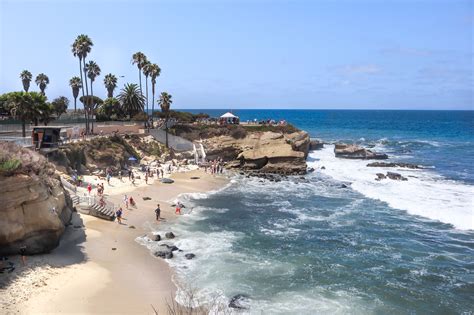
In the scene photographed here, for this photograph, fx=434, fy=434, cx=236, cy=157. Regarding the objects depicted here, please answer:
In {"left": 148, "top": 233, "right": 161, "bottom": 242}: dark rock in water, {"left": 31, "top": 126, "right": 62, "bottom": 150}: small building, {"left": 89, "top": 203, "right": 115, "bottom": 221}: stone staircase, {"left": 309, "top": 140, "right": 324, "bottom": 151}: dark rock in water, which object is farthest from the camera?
{"left": 309, "top": 140, "right": 324, "bottom": 151}: dark rock in water

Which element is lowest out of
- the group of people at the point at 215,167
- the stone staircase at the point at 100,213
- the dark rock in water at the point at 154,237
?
the dark rock in water at the point at 154,237

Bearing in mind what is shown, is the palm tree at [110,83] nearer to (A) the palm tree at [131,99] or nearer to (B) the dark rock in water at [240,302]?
(A) the palm tree at [131,99]

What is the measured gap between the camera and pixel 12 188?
23.8 meters

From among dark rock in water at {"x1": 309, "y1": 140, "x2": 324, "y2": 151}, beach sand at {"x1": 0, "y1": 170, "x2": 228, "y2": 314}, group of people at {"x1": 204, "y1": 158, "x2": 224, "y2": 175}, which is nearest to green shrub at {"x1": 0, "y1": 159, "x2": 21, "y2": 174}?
beach sand at {"x1": 0, "y1": 170, "x2": 228, "y2": 314}

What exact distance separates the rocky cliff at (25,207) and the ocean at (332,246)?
6571 mm

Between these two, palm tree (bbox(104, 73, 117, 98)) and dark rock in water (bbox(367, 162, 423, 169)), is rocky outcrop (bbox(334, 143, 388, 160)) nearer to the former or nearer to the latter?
dark rock in water (bbox(367, 162, 423, 169))

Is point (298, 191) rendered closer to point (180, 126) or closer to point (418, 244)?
point (418, 244)

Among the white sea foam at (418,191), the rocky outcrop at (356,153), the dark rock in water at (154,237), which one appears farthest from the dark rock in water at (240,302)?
the rocky outcrop at (356,153)

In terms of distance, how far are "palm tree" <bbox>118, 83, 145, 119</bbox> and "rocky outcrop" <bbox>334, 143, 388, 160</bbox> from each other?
3798 cm

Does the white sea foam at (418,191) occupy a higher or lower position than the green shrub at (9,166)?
lower

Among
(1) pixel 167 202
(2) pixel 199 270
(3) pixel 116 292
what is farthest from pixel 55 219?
(1) pixel 167 202

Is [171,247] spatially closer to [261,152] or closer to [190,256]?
[190,256]

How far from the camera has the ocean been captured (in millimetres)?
22562

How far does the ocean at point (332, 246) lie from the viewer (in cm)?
2256
